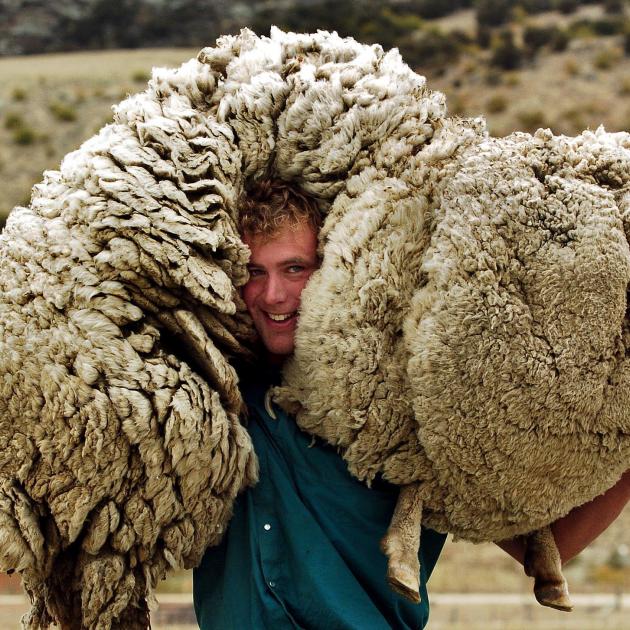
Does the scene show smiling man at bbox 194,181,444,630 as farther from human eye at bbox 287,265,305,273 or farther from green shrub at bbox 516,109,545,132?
green shrub at bbox 516,109,545,132

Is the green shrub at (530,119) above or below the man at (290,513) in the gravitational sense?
below

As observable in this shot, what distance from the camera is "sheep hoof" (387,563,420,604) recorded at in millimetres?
2273

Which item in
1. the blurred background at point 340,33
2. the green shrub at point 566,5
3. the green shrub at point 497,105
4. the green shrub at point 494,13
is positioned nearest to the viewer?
the blurred background at point 340,33

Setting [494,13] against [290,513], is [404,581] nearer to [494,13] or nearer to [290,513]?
[290,513]

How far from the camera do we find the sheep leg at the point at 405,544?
90.0 inches

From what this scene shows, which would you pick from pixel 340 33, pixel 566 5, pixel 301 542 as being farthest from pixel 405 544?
pixel 566 5

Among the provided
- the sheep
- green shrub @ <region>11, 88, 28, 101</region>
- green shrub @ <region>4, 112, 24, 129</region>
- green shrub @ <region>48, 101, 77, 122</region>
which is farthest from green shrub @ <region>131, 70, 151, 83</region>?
the sheep

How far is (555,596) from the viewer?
2.60 m

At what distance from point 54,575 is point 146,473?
369mm

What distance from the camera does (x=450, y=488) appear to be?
94.7 inches

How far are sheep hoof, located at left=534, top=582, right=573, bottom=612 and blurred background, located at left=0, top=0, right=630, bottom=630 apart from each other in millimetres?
10563

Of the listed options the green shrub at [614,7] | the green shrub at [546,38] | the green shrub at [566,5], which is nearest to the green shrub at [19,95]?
the green shrub at [546,38]

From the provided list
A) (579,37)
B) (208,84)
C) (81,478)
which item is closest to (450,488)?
(81,478)

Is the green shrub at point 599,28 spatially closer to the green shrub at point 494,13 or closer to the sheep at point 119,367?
the green shrub at point 494,13
